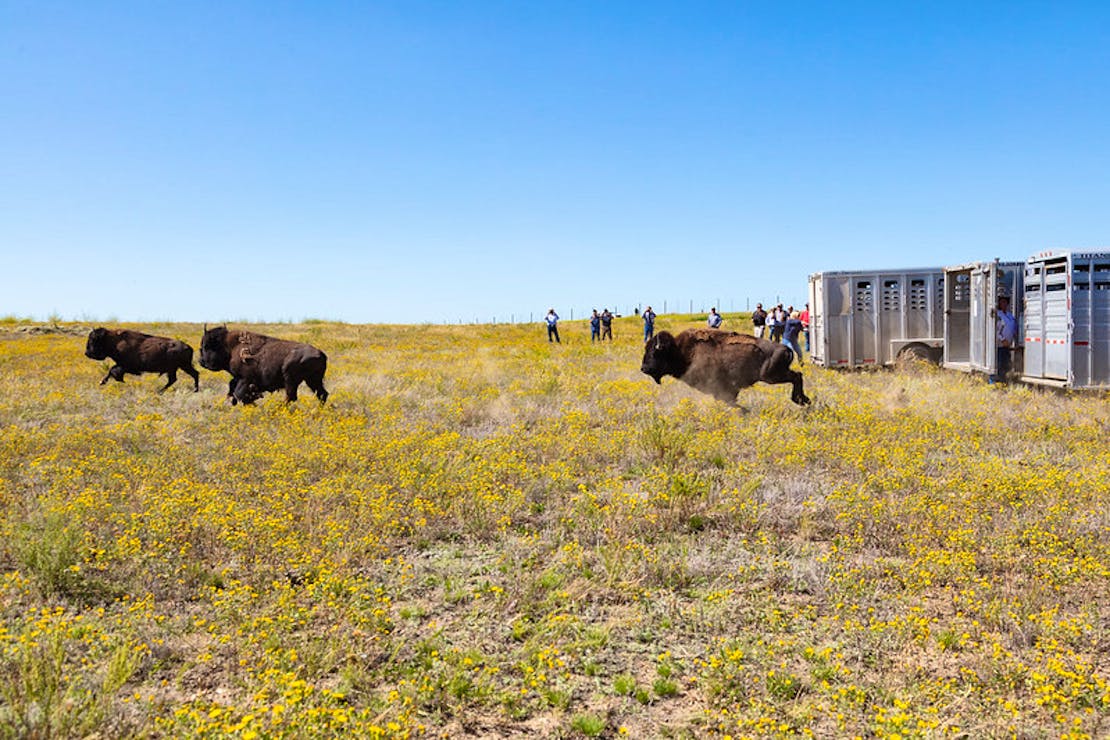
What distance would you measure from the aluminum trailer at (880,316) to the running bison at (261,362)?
1354 cm

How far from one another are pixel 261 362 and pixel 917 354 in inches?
651

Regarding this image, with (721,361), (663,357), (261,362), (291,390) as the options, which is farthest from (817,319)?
(261,362)

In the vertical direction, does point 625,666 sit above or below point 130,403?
below

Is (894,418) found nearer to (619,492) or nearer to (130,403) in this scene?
(619,492)

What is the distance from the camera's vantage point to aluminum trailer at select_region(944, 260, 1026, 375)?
14523mm

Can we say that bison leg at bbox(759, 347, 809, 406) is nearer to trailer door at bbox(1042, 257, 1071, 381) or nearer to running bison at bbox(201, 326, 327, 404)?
trailer door at bbox(1042, 257, 1071, 381)

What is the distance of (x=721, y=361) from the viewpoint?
12766 mm

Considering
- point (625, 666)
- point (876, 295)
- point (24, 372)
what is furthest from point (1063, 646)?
point (24, 372)

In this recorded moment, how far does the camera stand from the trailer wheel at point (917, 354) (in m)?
18.5

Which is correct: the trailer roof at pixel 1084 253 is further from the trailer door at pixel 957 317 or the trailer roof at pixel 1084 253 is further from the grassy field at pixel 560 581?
the trailer door at pixel 957 317

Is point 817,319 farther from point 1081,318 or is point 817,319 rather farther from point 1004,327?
point 1081,318

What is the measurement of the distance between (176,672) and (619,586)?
3.08 meters

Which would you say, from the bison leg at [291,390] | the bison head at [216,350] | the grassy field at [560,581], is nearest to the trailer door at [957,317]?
the grassy field at [560,581]

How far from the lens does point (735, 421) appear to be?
11781mm
